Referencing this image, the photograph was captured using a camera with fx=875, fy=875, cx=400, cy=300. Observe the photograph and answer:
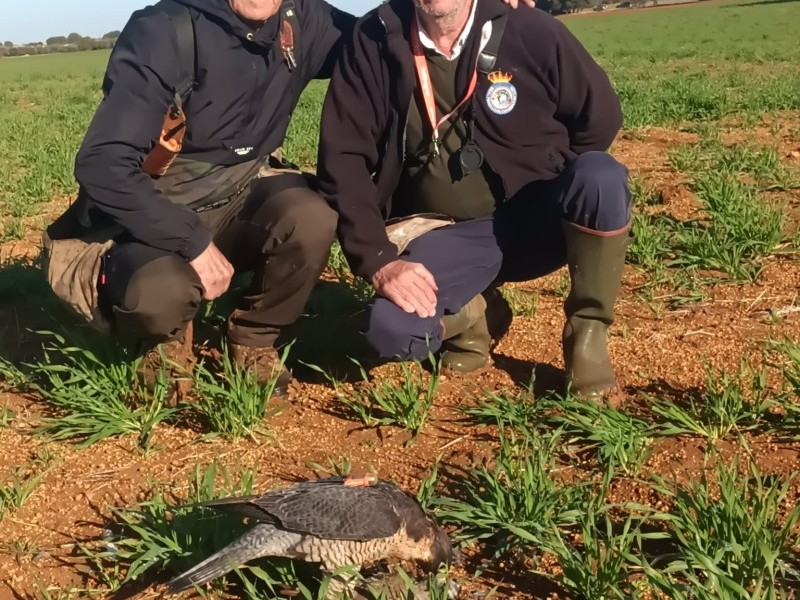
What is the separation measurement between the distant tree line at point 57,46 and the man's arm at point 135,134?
8147 cm

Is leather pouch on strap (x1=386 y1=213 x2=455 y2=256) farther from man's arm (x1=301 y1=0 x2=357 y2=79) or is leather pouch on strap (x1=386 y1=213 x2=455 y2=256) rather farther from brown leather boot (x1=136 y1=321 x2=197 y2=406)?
brown leather boot (x1=136 y1=321 x2=197 y2=406)

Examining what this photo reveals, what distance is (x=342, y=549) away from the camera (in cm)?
238

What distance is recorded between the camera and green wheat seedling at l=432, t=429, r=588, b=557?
104 inches

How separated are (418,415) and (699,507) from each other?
4.20ft

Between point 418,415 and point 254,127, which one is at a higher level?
point 254,127

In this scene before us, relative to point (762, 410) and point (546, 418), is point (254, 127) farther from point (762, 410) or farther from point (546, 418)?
point (762, 410)

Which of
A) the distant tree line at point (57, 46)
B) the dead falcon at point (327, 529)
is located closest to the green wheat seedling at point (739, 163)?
the dead falcon at point (327, 529)

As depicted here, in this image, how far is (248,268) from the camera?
160 inches

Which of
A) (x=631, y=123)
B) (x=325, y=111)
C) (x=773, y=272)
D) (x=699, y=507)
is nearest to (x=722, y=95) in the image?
(x=631, y=123)

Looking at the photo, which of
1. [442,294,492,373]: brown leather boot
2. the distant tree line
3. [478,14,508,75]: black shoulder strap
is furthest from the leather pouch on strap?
the distant tree line

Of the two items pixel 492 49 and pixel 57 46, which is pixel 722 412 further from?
pixel 57 46

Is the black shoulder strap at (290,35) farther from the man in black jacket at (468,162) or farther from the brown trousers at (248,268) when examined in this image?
the brown trousers at (248,268)

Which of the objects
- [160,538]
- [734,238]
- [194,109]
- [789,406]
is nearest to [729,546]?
[789,406]

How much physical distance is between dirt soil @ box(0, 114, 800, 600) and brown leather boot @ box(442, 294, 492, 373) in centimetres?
7
